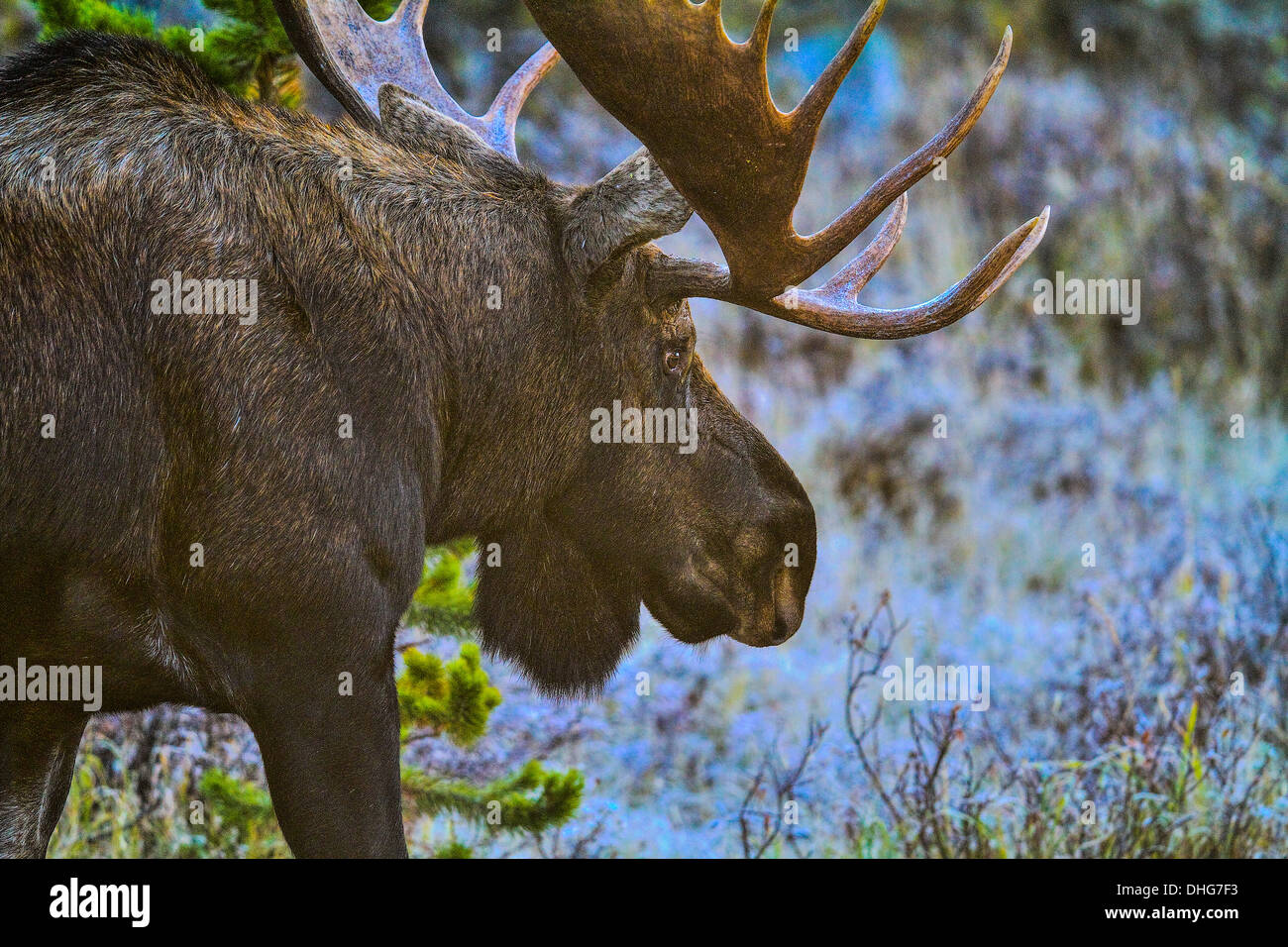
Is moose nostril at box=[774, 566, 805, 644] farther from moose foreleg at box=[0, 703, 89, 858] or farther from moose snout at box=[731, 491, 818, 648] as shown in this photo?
moose foreleg at box=[0, 703, 89, 858]

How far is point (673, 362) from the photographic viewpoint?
3717 mm

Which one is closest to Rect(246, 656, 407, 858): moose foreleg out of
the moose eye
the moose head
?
the moose head

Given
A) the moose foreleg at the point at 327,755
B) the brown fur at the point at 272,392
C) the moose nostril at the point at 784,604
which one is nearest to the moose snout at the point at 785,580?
the moose nostril at the point at 784,604

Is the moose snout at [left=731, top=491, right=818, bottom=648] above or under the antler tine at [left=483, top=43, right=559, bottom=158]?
under

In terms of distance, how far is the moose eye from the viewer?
3697 mm

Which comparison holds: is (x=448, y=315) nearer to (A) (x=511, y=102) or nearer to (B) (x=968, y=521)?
(A) (x=511, y=102)

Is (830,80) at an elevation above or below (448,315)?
above

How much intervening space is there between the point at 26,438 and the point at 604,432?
134 centimetres

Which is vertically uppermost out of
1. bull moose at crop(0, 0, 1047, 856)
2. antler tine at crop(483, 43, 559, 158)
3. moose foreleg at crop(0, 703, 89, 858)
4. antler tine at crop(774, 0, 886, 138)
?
antler tine at crop(483, 43, 559, 158)

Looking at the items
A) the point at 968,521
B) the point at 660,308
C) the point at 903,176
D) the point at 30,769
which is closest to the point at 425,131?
the point at 660,308

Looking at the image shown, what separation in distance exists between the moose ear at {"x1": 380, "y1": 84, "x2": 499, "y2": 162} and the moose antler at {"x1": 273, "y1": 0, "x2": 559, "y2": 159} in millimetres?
144

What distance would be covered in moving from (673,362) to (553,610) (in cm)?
72

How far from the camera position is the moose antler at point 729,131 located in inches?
130
